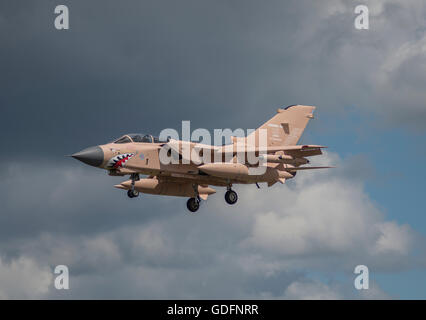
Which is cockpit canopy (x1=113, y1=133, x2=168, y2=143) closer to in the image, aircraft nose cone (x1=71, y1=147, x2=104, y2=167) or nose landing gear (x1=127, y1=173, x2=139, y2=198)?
aircraft nose cone (x1=71, y1=147, x2=104, y2=167)

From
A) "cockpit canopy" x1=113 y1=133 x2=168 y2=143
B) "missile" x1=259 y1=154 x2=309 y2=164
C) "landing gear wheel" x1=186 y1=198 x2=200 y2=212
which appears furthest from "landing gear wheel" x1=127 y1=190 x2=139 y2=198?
"missile" x1=259 y1=154 x2=309 y2=164

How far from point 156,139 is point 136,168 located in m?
2.61

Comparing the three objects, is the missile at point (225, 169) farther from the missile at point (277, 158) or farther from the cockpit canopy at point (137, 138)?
the cockpit canopy at point (137, 138)

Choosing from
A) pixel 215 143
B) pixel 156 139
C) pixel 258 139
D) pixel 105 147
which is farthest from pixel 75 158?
pixel 258 139

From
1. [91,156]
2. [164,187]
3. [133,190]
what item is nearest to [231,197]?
[164,187]

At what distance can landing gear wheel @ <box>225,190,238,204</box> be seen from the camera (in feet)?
179

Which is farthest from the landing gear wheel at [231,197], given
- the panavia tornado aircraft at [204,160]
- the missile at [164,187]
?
the missile at [164,187]

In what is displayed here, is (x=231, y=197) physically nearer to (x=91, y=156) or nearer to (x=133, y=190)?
(x=133, y=190)

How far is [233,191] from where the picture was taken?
54750mm

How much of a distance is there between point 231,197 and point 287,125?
7.46m

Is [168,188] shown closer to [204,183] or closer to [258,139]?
[204,183]

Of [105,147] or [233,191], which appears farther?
[233,191]

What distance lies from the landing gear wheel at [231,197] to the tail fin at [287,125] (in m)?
4.92

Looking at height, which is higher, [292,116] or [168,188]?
[292,116]
